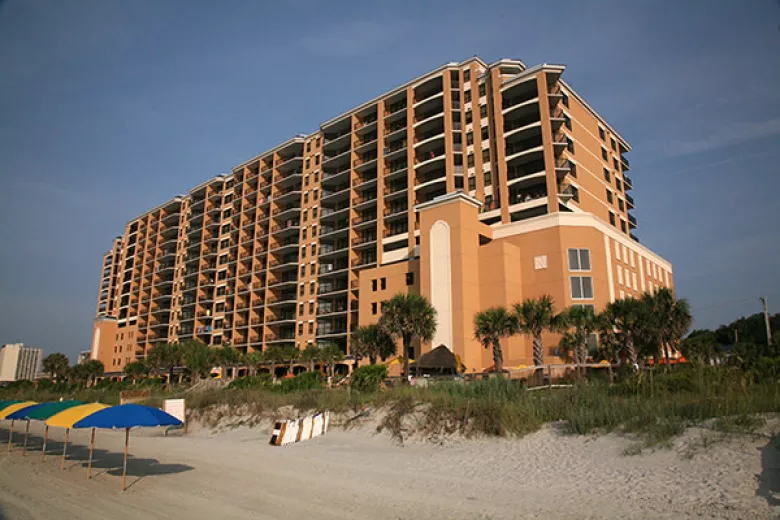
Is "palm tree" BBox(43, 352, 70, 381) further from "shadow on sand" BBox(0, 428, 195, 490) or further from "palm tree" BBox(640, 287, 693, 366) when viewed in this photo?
A: "palm tree" BBox(640, 287, 693, 366)

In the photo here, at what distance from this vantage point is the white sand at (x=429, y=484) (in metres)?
10.7

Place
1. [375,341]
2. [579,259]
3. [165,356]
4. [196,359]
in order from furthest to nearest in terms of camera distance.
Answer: [165,356], [196,359], [579,259], [375,341]

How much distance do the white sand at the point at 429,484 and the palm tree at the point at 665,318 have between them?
21.0 meters

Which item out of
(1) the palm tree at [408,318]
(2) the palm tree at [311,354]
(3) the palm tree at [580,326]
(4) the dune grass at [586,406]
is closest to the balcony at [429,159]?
(1) the palm tree at [408,318]

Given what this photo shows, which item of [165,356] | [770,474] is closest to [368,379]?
[770,474]

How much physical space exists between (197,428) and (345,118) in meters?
49.4

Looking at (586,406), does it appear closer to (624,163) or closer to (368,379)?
(368,379)

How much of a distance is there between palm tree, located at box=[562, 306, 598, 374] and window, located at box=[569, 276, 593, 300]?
6238 mm

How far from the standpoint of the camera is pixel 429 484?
13773 mm

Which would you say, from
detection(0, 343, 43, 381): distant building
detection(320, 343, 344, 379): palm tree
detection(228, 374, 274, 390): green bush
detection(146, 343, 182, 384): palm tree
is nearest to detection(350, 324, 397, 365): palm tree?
detection(228, 374, 274, 390): green bush

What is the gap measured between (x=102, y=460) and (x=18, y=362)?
649 ft

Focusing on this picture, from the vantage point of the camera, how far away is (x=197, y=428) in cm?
3197

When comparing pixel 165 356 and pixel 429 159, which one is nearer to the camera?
pixel 429 159

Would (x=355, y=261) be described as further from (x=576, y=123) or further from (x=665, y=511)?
(x=665, y=511)
